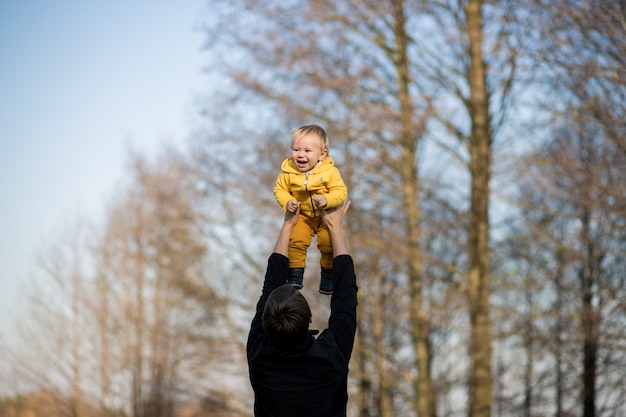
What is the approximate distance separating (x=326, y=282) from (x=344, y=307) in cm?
62

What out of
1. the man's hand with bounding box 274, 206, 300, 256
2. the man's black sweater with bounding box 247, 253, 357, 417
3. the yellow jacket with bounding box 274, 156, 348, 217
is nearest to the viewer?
the man's black sweater with bounding box 247, 253, 357, 417

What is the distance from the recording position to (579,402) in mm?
17141

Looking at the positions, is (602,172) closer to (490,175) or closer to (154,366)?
(490,175)

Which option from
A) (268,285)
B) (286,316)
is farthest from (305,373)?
(268,285)

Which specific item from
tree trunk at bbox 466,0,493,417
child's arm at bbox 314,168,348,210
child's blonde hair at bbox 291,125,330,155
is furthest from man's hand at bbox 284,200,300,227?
tree trunk at bbox 466,0,493,417

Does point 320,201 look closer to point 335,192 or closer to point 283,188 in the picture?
point 335,192

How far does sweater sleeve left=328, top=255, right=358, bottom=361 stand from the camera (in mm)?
3211

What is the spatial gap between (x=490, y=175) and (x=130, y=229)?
1154 cm

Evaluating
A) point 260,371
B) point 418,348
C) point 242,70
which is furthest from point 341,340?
point 418,348

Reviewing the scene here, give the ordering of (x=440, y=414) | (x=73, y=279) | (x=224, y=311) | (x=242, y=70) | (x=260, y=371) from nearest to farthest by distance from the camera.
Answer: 1. (x=260, y=371)
2. (x=242, y=70)
3. (x=224, y=311)
4. (x=440, y=414)
5. (x=73, y=279)

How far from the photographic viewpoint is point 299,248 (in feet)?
12.4

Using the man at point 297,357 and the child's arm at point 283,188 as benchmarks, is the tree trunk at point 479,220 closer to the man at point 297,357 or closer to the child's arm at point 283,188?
the child's arm at point 283,188

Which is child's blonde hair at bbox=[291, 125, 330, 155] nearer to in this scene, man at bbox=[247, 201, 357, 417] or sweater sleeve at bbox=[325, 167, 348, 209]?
sweater sleeve at bbox=[325, 167, 348, 209]

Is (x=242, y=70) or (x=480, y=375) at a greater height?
(x=242, y=70)
